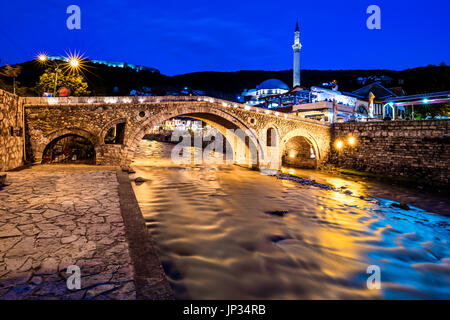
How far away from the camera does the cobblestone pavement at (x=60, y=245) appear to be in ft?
8.27

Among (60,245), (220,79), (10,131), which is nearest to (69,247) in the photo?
(60,245)

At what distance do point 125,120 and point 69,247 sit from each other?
12.1 meters

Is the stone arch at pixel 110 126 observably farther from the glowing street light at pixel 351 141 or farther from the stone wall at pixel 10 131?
the glowing street light at pixel 351 141

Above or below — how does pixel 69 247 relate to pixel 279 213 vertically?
above

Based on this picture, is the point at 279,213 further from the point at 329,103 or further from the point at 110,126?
the point at 329,103

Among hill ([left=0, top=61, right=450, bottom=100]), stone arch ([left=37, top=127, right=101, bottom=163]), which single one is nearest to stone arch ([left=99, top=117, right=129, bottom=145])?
stone arch ([left=37, top=127, right=101, bottom=163])

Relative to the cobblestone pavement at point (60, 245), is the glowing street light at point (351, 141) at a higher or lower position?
higher

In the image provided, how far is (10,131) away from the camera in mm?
10539

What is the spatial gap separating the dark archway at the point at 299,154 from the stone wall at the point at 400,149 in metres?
2.72

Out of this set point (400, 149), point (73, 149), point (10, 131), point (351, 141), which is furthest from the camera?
point (351, 141)

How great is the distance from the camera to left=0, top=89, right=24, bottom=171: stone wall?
972 centimetres

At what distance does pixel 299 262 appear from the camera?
4492 millimetres

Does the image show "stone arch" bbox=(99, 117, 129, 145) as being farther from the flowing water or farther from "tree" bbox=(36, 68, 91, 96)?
"tree" bbox=(36, 68, 91, 96)

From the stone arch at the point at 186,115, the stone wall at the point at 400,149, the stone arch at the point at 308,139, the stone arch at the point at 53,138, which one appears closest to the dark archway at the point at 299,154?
the stone arch at the point at 308,139
